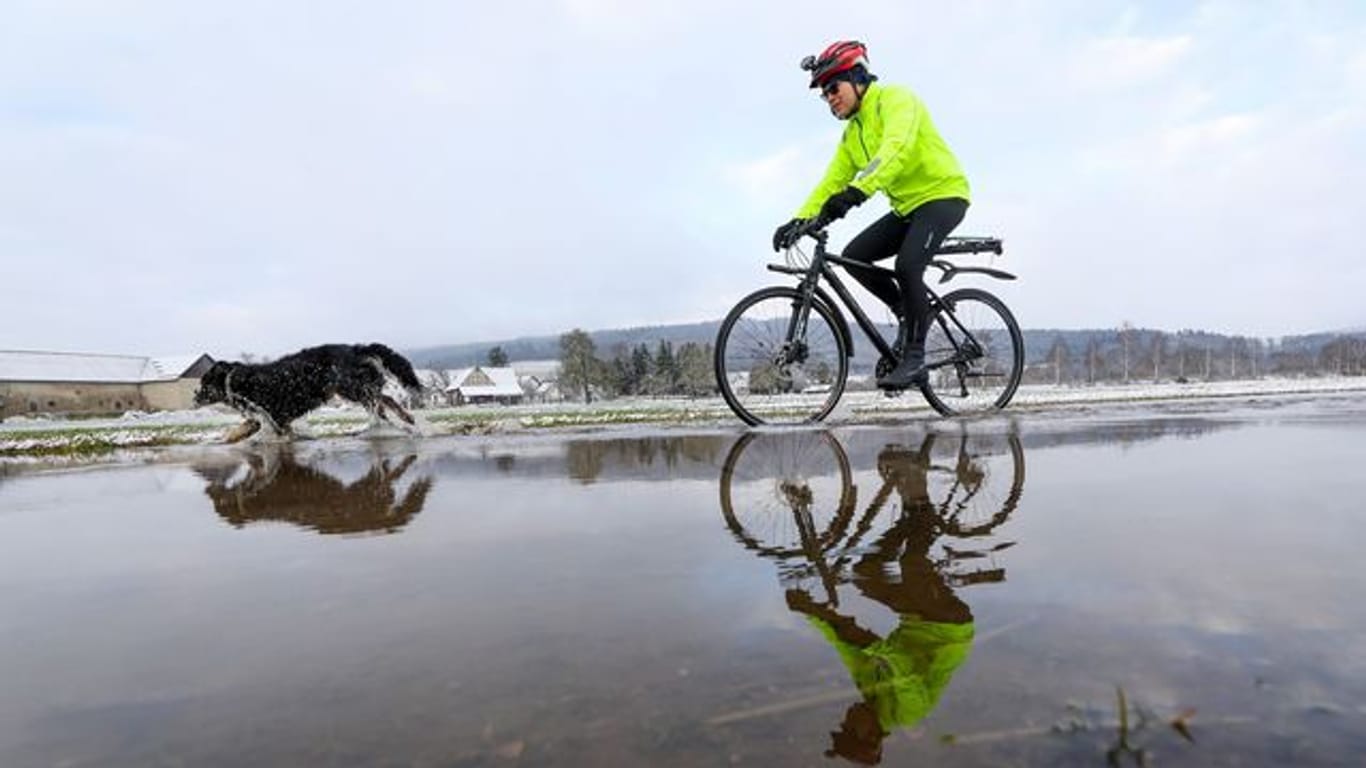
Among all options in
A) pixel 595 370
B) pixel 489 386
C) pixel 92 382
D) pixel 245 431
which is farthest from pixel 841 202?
pixel 489 386

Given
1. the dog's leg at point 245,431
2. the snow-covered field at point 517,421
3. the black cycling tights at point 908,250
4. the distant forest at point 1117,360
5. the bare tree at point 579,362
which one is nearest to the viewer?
the black cycling tights at point 908,250

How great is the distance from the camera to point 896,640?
Answer: 1279 mm

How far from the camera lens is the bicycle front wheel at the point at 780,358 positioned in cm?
619

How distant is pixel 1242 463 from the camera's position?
10.2ft

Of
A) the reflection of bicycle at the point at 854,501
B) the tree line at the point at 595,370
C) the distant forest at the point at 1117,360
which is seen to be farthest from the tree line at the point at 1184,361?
the reflection of bicycle at the point at 854,501

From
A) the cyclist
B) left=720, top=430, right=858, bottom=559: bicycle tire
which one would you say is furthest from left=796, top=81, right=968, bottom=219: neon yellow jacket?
left=720, top=430, right=858, bottom=559: bicycle tire

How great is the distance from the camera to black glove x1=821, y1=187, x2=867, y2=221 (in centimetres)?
536

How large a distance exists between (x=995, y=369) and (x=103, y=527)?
284 inches

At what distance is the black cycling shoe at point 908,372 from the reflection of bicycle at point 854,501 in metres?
1.68

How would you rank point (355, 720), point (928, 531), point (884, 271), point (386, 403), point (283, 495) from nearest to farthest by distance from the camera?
point (355, 720), point (928, 531), point (283, 495), point (884, 271), point (386, 403)

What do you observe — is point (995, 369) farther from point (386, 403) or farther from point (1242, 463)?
point (386, 403)

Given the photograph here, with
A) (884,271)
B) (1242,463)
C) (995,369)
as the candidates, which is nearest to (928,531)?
(1242,463)

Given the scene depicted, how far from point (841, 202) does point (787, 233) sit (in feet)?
1.70

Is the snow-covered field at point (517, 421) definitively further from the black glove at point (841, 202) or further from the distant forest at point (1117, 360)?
the distant forest at point (1117, 360)
